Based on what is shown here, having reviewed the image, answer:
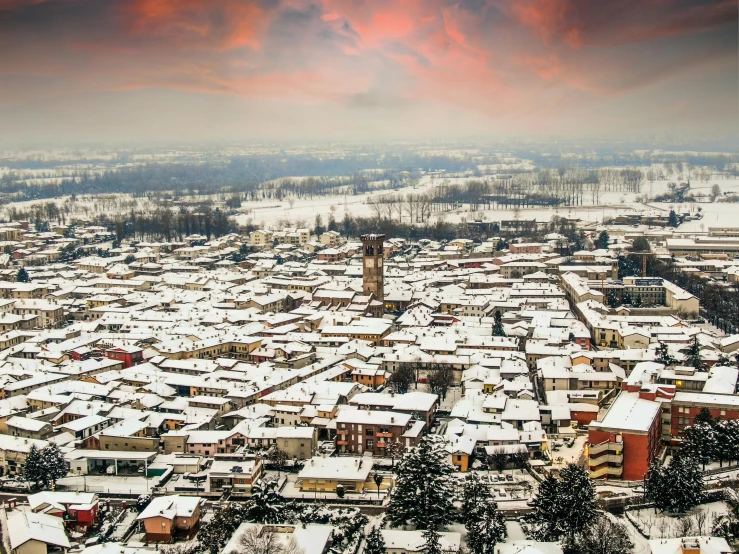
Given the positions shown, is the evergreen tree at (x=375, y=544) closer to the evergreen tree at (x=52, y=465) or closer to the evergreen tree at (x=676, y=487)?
the evergreen tree at (x=676, y=487)

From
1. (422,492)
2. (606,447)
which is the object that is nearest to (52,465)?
(422,492)

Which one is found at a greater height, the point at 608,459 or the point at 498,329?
the point at 498,329

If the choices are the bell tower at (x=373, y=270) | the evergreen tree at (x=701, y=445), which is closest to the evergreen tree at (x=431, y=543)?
the evergreen tree at (x=701, y=445)

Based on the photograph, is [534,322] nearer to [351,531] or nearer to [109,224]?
[351,531]

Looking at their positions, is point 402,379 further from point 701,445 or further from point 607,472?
point 701,445

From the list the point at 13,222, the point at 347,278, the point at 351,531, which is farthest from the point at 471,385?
the point at 13,222
